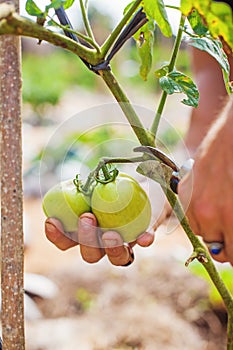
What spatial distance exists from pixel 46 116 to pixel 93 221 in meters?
8.18

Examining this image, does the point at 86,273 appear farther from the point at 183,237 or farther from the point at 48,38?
the point at 48,38

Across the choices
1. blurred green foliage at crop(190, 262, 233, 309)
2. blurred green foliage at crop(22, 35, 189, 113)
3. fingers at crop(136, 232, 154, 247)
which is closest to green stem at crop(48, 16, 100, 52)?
fingers at crop(136, 232, 154, 247)

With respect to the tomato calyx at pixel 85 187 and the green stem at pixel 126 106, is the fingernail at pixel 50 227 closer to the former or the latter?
the tomato calyx at pixel 85 187

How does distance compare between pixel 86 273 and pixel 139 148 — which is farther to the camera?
pixel 86 273

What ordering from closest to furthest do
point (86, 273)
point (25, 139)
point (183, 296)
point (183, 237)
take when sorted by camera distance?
point (183, 296)
point (86, 273)
point (183, 237)
point (25, 139)

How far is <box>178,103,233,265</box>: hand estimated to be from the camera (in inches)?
Result: 34.5

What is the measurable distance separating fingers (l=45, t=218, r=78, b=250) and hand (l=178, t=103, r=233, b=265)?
0.21m

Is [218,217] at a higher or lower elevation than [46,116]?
lower

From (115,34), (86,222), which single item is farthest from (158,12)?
(86,222)

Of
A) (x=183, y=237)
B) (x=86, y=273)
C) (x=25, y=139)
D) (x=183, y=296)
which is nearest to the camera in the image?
(x=183, y=296)

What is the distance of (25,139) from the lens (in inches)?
302

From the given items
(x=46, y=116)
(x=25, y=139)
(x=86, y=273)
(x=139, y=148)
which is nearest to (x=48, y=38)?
(x=139, y=148)

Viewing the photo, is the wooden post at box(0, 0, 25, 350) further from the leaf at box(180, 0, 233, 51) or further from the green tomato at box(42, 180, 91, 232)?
the leaf at box(180, 0, 233, 51)

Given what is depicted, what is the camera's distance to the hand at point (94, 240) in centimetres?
95
